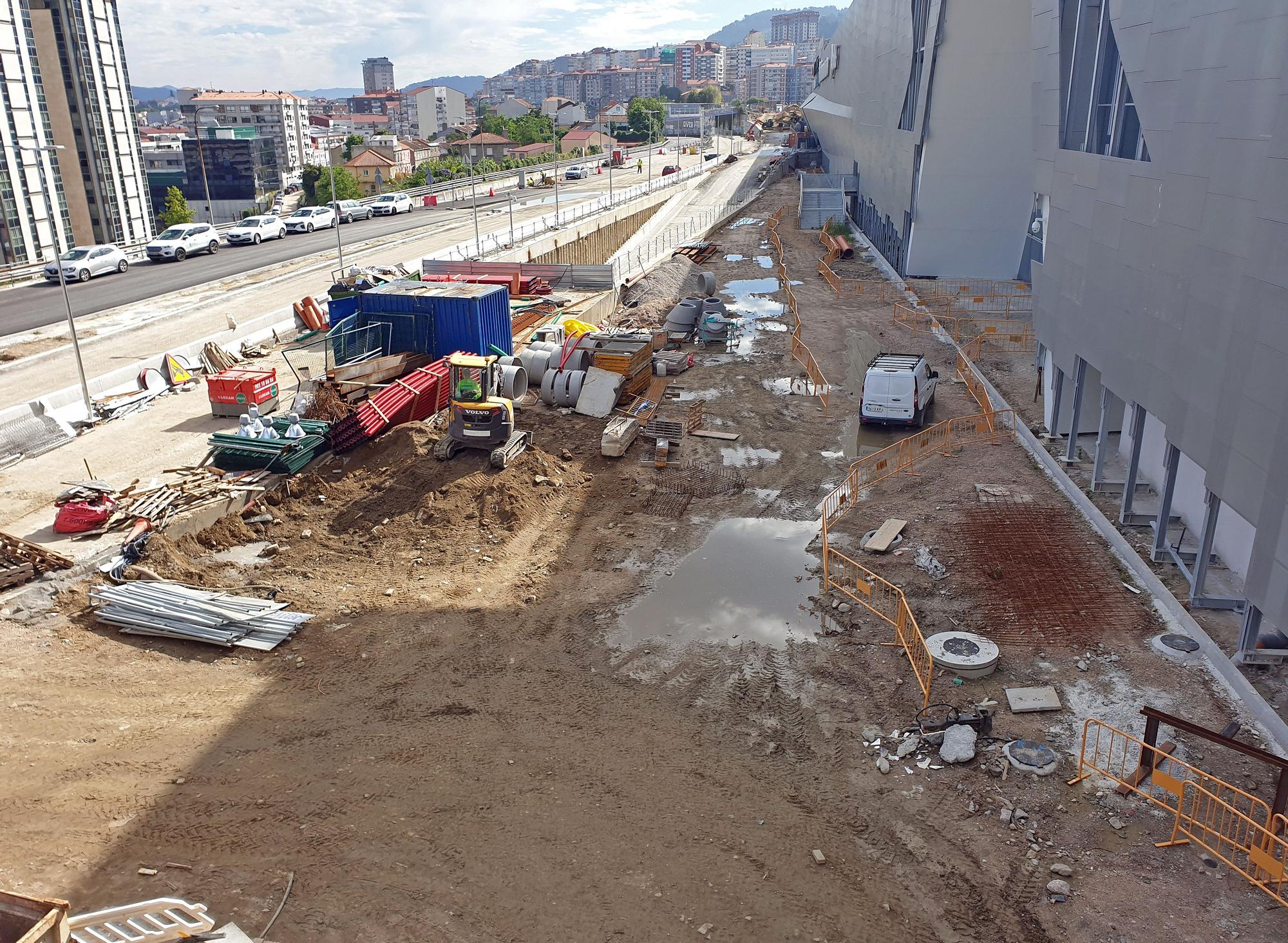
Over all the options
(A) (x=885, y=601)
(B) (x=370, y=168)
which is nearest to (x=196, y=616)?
(A) (x=885, y=601)

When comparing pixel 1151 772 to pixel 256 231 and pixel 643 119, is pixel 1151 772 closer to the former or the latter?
pixel 256 231

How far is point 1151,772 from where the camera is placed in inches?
398

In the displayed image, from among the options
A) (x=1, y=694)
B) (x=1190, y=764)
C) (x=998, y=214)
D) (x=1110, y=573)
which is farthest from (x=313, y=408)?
(x=998, y=214)

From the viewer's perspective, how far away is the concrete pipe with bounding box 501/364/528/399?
78.0ft

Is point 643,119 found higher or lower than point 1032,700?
higher

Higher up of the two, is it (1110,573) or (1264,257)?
(1264,257)

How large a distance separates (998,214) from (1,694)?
114 feet

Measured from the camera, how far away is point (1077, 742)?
11.0 metres

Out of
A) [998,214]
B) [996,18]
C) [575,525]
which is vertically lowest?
[575,525]

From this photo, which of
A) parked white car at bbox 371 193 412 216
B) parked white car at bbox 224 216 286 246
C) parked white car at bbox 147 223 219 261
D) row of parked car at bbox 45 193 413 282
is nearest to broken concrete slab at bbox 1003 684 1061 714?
row of parked car at bbox 45 193 413 282

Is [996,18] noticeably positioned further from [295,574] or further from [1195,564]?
[295,574]

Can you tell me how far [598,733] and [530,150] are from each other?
5373 inches

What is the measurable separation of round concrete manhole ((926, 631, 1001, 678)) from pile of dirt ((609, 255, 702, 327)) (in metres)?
22.1

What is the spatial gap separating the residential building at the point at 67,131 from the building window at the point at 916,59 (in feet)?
158
